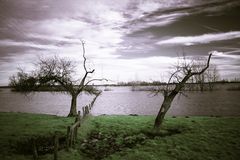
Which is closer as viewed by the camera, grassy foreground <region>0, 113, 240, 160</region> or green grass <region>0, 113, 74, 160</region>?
grassy foreground <region>0, 113, 240, 160</region>

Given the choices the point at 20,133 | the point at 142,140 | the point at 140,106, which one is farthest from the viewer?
the point at 140,106

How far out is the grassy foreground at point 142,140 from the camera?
12.4 m

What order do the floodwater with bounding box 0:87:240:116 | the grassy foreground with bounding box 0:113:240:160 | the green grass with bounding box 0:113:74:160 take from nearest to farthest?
the grassy foreground with bounding box 0:113:240:160, the green grass with bounding box 0:113:74:160, the floodwater with bounding box 0:87:240:116

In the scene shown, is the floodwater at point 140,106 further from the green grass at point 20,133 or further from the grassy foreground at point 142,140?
the green grass at point 20,133

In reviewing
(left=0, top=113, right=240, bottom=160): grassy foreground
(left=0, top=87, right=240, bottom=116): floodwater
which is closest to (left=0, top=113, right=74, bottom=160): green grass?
(left=0, top=113, right=240, bottom=160): grassy foreground

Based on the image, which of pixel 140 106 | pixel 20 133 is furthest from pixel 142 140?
pixel 140 106

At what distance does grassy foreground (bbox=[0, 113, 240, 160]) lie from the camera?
40.7ft

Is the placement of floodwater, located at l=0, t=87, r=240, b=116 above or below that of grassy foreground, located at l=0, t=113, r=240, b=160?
below

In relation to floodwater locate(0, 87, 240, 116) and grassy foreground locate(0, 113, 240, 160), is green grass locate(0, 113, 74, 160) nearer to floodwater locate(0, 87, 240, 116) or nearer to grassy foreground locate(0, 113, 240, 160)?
grassy foreground locate(0, 113, 240, 160)

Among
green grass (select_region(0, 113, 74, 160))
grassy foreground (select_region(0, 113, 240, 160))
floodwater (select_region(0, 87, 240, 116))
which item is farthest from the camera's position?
floodwater (select_region(0, 87, 240, 116))

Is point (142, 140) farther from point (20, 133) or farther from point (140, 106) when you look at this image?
point (140, 106)

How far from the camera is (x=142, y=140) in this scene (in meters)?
15.4

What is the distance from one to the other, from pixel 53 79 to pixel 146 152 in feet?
51.1

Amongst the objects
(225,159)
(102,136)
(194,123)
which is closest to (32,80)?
(102,136)
